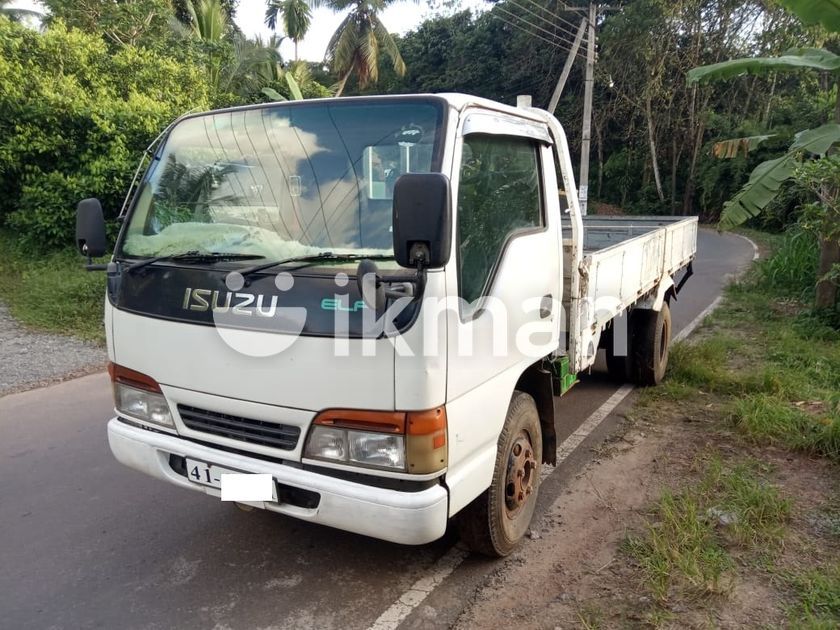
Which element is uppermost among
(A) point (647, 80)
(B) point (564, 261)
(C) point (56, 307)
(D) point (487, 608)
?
(A) point (647, 80)

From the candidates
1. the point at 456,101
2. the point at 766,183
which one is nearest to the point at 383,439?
the point at 456,101

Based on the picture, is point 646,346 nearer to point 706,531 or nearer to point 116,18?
point 706,531

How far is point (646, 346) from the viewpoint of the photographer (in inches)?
231

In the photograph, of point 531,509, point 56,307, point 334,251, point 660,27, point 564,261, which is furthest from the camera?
point 660,27

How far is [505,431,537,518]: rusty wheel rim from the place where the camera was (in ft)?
10.7

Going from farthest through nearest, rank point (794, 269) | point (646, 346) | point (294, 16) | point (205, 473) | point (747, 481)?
point (294, 16) → point (794, 269) → point (646, 346) → point (747, 481) → point (205, 473)

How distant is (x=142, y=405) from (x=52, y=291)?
7124mm

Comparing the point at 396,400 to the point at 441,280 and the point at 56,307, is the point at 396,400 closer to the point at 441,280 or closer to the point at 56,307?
the point at 441,280

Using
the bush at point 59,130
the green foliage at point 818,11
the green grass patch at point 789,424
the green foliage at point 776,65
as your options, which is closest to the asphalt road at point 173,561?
the green grass patch at point 789,424

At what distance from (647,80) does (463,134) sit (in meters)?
25.6

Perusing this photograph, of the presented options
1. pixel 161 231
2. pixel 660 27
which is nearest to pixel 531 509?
pixel 161 231

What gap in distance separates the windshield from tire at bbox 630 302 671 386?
3.82m

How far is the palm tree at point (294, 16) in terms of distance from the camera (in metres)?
23.0

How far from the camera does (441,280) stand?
249cm
